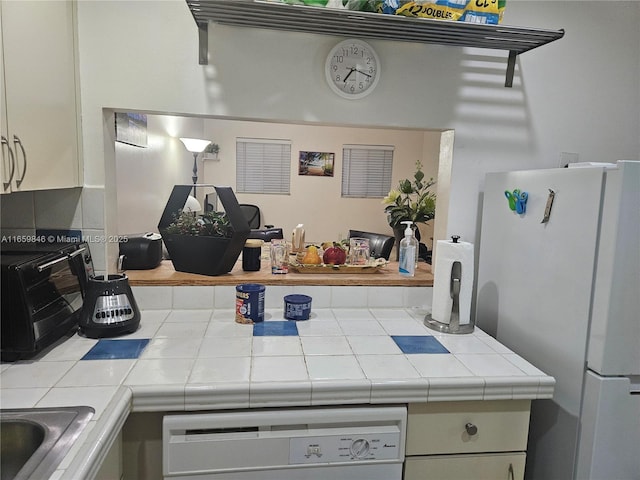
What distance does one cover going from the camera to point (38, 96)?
3.84ft

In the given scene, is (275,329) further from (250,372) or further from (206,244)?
(206,244)

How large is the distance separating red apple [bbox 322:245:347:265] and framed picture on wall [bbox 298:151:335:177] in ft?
12.0

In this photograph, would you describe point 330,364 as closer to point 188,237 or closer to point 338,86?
point 188,237

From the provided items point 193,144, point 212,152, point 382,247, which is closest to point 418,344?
point 382,247

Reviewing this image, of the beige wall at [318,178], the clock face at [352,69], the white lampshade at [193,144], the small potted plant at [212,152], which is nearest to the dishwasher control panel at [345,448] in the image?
the clock face at [352,69]

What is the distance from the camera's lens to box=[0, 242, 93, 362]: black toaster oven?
1.10m

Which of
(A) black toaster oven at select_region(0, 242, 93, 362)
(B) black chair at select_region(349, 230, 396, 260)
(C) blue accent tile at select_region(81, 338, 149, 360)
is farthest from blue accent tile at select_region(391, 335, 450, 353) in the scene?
(B) black chair at select_region(349, 230, 396, 260)

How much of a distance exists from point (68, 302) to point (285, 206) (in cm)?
412

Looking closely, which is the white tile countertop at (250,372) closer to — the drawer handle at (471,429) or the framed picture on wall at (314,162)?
the drawer handle at (471,429)

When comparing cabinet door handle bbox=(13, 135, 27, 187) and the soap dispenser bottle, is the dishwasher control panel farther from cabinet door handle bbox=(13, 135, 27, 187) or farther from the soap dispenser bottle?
cabinet door handle bbox=(13, 135, 27, 187)

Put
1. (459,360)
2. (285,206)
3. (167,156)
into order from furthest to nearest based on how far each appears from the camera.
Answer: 1. (285,206)
2. (167,156)
3. (459,360)

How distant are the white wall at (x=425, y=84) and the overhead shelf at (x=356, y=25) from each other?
0.32ft

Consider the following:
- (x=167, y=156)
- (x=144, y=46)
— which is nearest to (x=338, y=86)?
(x=144, y=46)

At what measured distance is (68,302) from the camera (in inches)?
52.2
